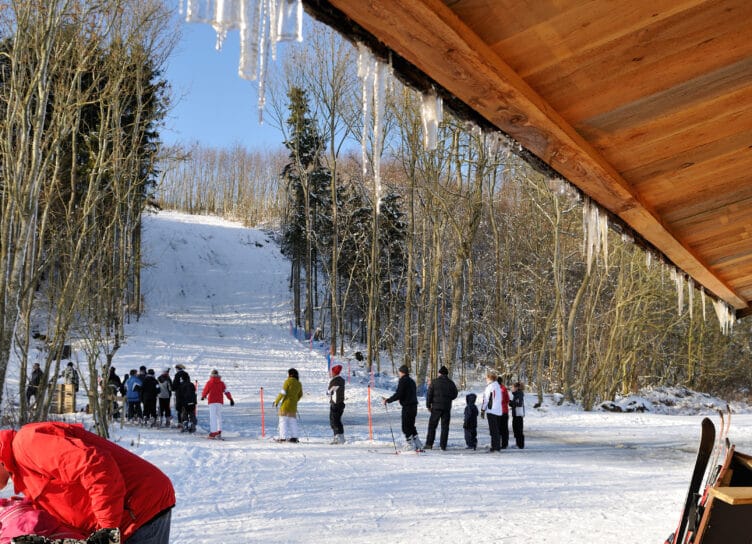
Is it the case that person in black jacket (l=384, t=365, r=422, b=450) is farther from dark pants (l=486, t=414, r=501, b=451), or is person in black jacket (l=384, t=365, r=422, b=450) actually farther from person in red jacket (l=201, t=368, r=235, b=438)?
person in red jacket (l=201, t=368, r=235, b=438)

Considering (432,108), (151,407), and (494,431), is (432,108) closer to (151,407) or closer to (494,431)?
(494,431)

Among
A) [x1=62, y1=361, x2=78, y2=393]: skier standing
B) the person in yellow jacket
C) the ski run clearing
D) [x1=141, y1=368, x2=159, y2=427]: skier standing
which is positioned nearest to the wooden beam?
the ski run clearing

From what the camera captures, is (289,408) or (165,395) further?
(165,395)

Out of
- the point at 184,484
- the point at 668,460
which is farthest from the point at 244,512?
the point at 668,460

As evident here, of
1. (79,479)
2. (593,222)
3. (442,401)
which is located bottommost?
(442,401)

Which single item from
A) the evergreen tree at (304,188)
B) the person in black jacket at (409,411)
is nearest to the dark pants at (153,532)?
the person in black jacket at (409,411)

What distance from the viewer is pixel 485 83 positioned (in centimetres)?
220

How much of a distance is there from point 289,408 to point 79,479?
1054 centimetres

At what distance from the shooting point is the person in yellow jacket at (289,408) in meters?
14.0

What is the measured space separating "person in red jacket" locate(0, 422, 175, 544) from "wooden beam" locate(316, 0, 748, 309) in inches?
106

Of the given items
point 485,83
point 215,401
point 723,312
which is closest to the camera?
point 485,83

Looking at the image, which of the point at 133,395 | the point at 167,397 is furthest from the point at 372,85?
the point at 133,395

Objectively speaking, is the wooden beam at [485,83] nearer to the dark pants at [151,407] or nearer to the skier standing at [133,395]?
the dark pants at [151,407]

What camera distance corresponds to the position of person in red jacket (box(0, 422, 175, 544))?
3.54 m
